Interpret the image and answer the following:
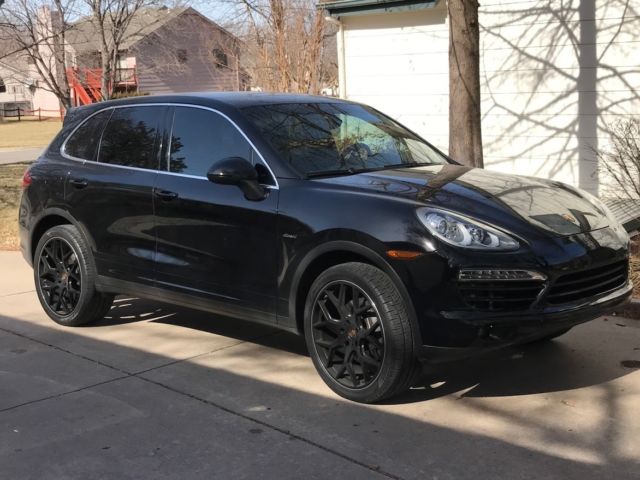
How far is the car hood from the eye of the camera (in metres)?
4.09

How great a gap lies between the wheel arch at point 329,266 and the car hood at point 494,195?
0.38 metres

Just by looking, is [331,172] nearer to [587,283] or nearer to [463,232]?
[463,232]

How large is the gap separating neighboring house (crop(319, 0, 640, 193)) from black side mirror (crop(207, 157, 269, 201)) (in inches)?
260

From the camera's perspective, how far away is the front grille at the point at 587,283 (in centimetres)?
395

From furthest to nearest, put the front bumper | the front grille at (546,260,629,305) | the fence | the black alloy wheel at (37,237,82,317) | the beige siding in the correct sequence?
the fence → the beige siding → the black alloy wheel at (37,237,82,317) → the front grille at (546,260,629,305) → the front bumper

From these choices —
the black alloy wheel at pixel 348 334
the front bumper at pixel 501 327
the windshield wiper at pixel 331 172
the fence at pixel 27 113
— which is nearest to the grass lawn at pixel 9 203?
the windshield wiper at pixel 331 172

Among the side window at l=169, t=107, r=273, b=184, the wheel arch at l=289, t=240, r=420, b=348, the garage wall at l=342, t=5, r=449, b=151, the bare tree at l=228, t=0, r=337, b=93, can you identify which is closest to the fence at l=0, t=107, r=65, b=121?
the bare tree at l=228, t=0, r=337, b=93

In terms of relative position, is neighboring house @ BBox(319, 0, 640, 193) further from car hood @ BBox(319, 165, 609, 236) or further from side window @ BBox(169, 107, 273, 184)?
side window @ BBox(169, 107, 273, 184)

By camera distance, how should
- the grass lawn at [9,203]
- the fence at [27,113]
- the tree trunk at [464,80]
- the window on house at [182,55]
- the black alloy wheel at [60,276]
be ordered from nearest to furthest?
the black alloy wheel at [60,276], the tree trunk at [464,80], the grass lawn at [9,203], the window on house at [182,55], the fence at [27,113]

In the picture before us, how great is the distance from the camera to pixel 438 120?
36.5ft

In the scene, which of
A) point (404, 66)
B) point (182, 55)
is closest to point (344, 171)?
point (404, 66)

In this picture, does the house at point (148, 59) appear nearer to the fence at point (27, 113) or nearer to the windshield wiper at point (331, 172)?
the fence at point (27, 113)

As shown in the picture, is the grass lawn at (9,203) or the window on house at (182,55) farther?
the window on house at (182,55)

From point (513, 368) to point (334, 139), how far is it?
197 cm
